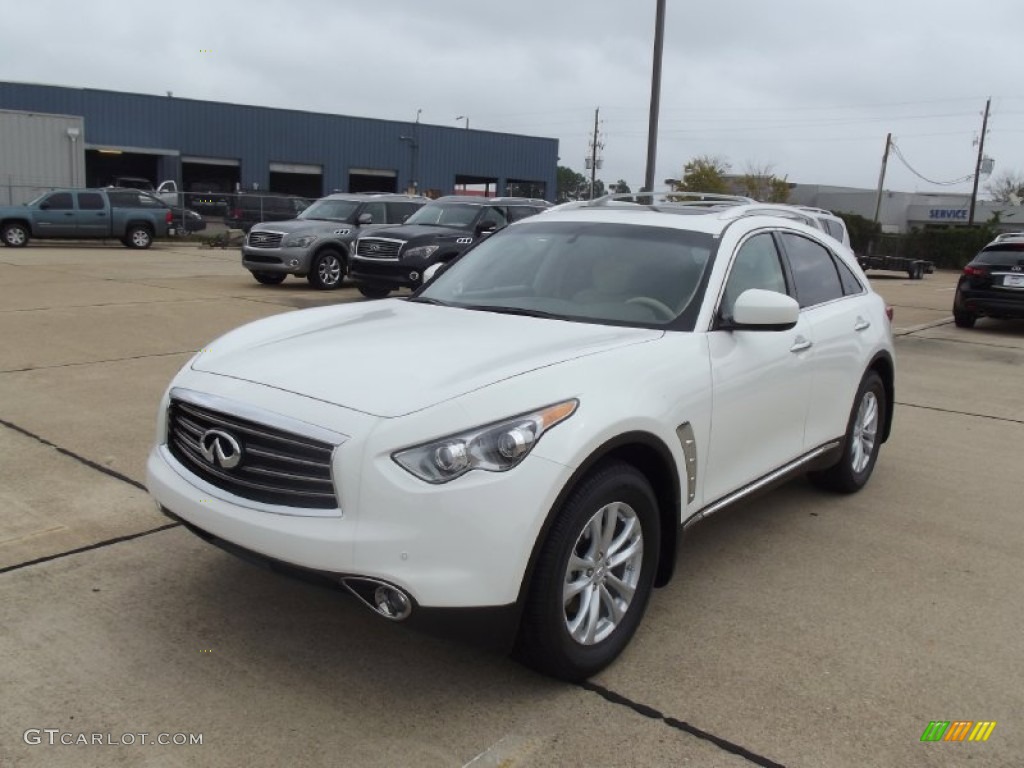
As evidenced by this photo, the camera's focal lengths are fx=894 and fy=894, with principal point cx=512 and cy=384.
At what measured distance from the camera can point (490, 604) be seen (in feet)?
8.89

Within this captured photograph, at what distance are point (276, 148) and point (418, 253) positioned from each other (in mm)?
36885

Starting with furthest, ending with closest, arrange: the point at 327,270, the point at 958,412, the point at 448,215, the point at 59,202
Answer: the point at 59,202, the point at 327,270, the point at 448,215, the point at 958,412

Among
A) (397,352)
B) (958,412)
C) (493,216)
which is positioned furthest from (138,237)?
(397,352)

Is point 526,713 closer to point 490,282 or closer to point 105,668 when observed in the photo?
point 105,668

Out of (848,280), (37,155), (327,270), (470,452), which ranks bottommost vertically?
(327,270)

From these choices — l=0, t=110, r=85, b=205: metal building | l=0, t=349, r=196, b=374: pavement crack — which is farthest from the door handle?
l=0, t=110, r=85, b=205: metal building

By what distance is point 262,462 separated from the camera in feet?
9.68

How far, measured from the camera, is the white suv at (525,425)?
2701mm

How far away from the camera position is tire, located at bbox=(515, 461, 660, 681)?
2859 mm

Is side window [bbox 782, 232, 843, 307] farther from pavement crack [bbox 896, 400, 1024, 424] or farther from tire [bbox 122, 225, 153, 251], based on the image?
tire [bbox 122, 225, 153, 251]

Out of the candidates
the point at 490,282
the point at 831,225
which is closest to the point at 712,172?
the point at 831,225

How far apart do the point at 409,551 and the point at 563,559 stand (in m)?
0.52

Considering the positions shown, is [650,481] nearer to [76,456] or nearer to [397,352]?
[397,352]

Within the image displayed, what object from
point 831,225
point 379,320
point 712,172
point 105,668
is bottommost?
point 105,668
